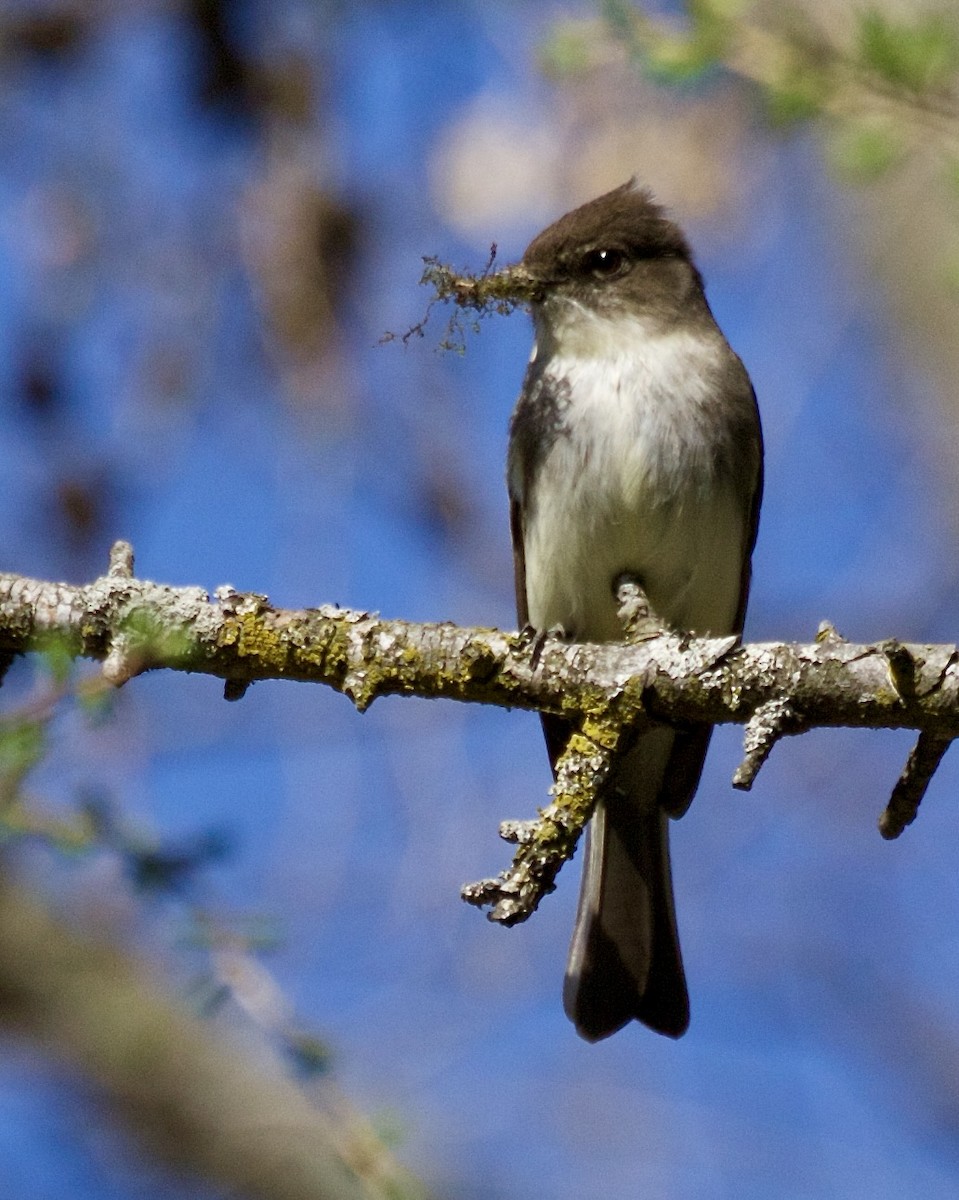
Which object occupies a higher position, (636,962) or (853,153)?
(853,153)

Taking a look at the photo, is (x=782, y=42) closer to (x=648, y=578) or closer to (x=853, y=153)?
(x=853, y=153)

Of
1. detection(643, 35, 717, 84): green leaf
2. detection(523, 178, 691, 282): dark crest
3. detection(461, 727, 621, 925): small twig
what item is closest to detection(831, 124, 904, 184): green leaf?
detection(643, 35, 717, 84): green leaf

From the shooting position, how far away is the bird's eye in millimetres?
Answer: 4367

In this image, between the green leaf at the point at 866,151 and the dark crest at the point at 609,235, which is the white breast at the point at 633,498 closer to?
the dark crest at the point at 609,235

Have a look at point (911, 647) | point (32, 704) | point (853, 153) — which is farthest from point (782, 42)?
point (32, 704)

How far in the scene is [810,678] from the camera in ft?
9.25

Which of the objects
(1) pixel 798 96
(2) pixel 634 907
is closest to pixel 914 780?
(1) pixel 798 96

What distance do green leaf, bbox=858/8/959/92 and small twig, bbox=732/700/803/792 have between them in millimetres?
1067

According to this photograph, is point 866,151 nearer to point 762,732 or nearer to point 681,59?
point 681,59

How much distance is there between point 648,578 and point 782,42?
1401 millimetres

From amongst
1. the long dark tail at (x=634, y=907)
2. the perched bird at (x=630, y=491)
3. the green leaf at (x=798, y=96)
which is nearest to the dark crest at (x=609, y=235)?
the perched bird at (x=630, y=491)

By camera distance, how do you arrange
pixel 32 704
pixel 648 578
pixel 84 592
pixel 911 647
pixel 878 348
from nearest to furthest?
pixel 32 704
pixel 911 647
pixel 84 592
pixel 648 578
pixel 878 348

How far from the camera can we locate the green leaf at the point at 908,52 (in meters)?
2.88

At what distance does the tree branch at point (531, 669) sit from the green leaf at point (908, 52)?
36.8 inches
